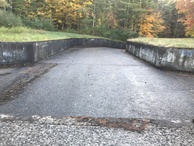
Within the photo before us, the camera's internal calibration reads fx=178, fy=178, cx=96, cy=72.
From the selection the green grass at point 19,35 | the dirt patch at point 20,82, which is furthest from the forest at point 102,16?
the dirt patch at point 20,82

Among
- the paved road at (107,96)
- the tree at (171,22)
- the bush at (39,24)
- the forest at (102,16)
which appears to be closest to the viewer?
the paved road at (107,96)

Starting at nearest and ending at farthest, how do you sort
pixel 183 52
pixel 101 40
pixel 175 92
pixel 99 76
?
pixel 175 92, pixel 99 76, pixel 183 52, pixel 101 40

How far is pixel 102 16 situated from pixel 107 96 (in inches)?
860

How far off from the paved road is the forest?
1526 centimetres

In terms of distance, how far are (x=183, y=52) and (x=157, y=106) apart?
401 centimetres

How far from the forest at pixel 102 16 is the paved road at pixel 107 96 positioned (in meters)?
15.3

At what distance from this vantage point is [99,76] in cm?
639

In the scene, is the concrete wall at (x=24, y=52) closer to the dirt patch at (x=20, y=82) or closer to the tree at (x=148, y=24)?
the dirt patch at (x=20, y=82)

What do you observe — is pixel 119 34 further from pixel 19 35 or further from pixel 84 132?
pixel 84 132

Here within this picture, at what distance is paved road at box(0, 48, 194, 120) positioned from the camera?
3582mm

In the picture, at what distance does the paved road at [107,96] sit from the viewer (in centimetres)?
358

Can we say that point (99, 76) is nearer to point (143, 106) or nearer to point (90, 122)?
point (143, 106)

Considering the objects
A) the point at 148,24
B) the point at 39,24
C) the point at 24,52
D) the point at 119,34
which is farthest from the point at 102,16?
the point at 24,52

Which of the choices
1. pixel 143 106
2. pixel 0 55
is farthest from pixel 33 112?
pixel 0 55
